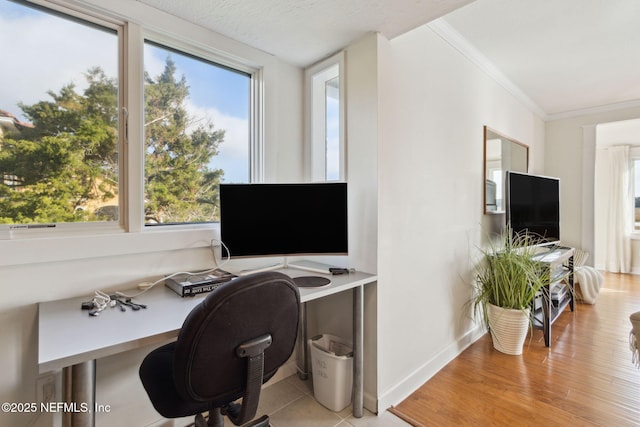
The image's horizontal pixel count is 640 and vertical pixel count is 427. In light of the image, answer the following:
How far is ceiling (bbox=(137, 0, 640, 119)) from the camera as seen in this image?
4.99 feet

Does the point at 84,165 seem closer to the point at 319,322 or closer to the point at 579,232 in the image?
the point at 319,322

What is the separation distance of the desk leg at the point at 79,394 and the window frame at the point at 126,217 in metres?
0.61

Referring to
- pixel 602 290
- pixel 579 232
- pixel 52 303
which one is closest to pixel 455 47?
pixel 52 303

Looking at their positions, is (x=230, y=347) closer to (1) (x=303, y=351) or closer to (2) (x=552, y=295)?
(1) (x=303, y=351)

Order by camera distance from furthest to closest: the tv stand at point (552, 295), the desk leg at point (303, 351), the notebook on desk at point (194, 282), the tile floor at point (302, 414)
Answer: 1. the tv stand at point (552, 295)
2. the desk leg at point (303, 351)
3. the tile floor at point (302, 414)
4. the notebook on desk at point (194, 282)

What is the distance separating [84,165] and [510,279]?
2850 millimetres

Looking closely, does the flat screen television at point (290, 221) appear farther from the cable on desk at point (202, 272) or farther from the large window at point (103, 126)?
the large window at point (103, 126)

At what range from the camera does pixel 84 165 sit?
55.4 inches

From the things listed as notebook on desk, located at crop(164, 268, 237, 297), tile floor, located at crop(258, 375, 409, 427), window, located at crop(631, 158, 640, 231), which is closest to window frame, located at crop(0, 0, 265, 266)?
notebook on desk, located at crop(164, 268, 237, 297)

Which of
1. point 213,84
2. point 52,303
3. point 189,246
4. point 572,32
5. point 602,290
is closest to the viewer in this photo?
point 52,303

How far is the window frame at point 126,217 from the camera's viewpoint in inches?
48.7

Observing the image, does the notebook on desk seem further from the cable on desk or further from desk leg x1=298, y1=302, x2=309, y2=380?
desk leg x1=298, y1=302, x2=309, y2=380

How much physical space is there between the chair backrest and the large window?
88 cm

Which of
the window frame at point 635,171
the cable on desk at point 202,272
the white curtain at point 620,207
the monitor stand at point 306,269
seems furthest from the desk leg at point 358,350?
the window frame at point 635,171
